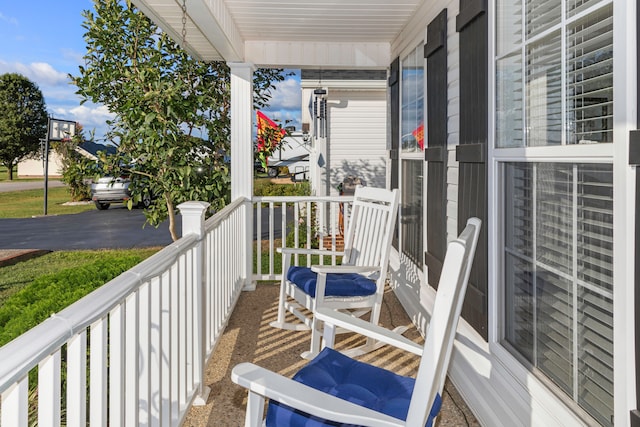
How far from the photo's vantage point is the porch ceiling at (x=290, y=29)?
347cm

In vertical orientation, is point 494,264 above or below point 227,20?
below

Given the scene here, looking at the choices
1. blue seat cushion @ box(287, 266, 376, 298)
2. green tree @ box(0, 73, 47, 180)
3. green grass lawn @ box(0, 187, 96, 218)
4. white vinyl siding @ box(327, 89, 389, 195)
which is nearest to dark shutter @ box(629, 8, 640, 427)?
blue seat cushion @ box(287, 266, 376, 298)

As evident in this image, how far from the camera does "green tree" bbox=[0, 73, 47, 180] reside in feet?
97.9

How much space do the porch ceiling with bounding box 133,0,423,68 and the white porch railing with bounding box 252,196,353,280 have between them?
1267 millimetres

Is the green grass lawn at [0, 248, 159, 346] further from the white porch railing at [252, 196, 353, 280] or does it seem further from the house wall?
the house wall

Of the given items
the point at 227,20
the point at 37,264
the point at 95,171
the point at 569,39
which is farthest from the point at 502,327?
the point at 37,264

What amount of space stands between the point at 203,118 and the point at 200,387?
10.2 feet

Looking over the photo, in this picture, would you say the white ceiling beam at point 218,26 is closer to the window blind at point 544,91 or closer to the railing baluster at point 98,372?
the window blind at point 544,91

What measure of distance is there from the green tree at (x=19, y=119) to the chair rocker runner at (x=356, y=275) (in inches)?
1223

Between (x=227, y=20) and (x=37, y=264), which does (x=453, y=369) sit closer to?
(x=227, y=20)

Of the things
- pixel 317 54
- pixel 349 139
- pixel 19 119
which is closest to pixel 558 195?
pixel 317 54

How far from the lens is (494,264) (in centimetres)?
234

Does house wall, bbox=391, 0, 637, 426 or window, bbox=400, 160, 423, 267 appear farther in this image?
window, bbox=400, 160, 423, 267

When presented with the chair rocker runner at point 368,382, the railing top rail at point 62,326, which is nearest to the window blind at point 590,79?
the chair rocker runner at point 368,382
